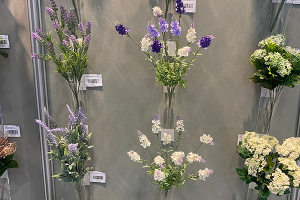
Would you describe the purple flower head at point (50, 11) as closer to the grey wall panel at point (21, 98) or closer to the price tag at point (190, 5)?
the grey wall panel at point (21, 98)

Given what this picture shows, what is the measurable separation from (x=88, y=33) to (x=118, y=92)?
0.45 metres

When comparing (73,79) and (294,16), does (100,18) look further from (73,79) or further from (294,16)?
(294,16)

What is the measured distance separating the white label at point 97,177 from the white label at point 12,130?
2.15 feet

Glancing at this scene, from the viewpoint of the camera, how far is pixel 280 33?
1303 mm

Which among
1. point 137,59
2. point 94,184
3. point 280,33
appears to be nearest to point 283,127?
point 280,33

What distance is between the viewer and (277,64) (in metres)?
1.12

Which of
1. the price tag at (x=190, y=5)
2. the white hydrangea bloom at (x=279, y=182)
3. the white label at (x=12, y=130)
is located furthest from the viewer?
the white label at (x=12, y=130)

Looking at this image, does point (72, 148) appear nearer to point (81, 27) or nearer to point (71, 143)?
point (71, 143)

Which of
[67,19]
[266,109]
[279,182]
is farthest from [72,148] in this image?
[266,109]

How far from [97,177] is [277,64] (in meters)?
1.47

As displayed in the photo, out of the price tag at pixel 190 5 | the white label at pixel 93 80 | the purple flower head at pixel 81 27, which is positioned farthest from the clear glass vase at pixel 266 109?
the purple flower head at pixel 81 27

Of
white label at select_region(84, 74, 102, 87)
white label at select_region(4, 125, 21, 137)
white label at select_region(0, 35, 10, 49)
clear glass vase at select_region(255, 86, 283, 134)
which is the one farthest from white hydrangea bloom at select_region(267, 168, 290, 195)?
white label at select_region(0, 35, 10, 49)

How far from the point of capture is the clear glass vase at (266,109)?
135cm

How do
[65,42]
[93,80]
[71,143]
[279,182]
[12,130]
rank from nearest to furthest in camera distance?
[279,182] → [65,42] → [71,143] → [93,80] → [12,130]
